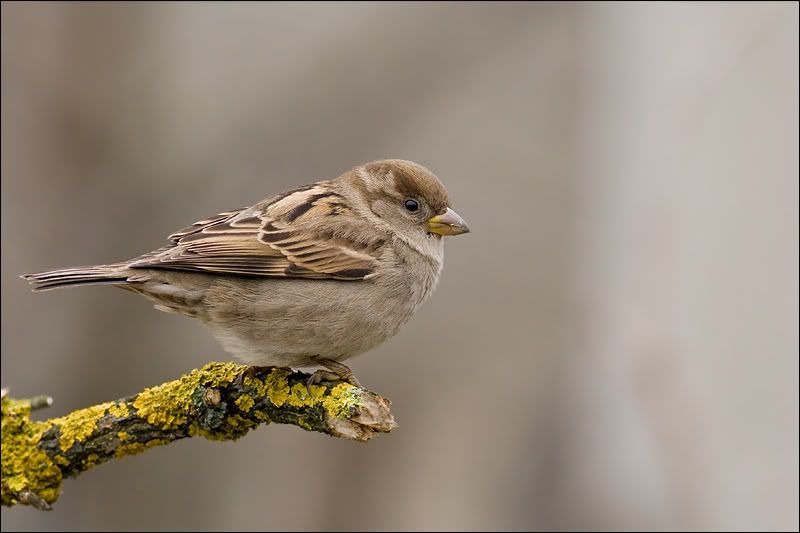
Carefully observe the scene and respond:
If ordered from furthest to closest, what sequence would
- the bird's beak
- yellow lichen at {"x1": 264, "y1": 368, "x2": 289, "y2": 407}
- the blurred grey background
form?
the blurred grey background
the bird's beak
yellow lichen at {"x1": 264, "y1": 368, "x2": 289, "y2": 407}

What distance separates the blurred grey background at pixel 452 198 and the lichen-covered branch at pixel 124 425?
3.51 metres

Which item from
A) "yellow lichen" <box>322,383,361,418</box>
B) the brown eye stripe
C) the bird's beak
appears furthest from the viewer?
the bird's beak

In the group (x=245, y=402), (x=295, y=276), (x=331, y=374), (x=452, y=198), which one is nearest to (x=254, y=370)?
(x=245, y=402)

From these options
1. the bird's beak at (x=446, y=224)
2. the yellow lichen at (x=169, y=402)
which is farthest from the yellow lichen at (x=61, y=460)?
the bird's beak at (x=446, y=224)

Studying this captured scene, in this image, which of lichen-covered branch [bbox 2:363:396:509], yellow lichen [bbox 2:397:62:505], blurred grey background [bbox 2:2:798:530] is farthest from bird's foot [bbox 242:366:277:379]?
blurred grey background [bbox 2:2:798:530]

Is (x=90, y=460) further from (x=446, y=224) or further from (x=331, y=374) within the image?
(x=446, y=224)

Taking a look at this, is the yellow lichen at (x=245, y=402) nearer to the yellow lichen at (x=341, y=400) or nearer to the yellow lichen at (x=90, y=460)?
the yellow lichen at (x=341, y=400)

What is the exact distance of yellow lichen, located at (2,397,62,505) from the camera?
11.2 feet

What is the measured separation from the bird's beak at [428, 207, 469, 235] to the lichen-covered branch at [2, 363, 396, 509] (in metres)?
1.20

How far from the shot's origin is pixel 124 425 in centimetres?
347

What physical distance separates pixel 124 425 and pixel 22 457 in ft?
1.28

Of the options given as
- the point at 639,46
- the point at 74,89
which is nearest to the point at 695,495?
the point at 639,46

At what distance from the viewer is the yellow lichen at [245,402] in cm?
345

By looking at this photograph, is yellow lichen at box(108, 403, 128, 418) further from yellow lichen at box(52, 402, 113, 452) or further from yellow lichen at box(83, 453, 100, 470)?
yellow lichen at box(83, 453, 100, 470)
